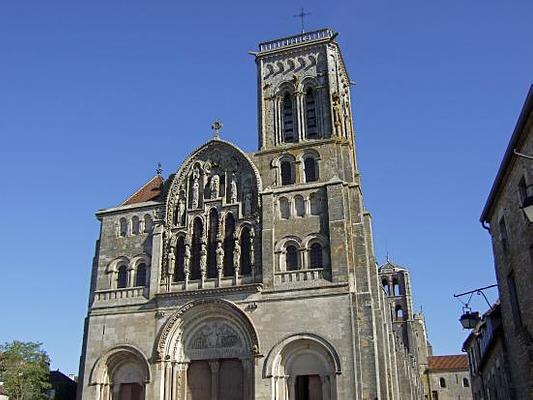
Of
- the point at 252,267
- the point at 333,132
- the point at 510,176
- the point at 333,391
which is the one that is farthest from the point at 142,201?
the point at 510,176

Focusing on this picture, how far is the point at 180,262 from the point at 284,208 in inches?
249

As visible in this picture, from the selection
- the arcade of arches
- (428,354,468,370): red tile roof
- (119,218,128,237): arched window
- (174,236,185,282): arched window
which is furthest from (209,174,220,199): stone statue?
(428,354,468,370): red tile roof

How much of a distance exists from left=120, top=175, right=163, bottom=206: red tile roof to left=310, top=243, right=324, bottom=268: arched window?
1053cm

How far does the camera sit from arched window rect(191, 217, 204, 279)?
99.3ft

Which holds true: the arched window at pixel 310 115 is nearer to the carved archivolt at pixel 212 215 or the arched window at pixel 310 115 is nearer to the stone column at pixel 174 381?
the carved archivolt at pixel 212 215

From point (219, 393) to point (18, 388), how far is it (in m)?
13.0

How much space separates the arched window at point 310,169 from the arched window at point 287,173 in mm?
811

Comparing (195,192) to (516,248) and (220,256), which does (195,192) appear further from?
(516,248)

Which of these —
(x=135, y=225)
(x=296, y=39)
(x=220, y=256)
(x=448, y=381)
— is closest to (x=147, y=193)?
(x=135, y=225)

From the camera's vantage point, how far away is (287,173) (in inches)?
1243

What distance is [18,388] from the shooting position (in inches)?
1310

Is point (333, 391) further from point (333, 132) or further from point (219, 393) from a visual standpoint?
point (333, 132)

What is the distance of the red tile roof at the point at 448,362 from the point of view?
7062 cm

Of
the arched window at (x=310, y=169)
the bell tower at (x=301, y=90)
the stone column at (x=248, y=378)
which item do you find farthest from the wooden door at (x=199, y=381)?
the bell tower at (x=301, y=90)
